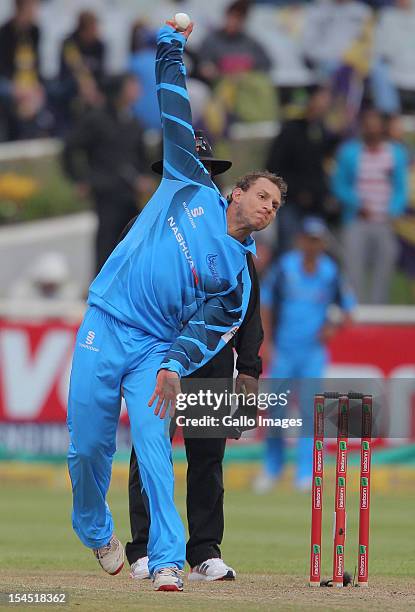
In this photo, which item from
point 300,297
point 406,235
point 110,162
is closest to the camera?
point 300,297

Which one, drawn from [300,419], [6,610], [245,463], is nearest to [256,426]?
[300,419]

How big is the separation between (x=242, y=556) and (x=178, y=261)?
3151 mm

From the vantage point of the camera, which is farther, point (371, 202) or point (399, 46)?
point (399, 46)

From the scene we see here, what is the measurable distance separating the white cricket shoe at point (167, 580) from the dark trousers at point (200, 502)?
2.97 ft

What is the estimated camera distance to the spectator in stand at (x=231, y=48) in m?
19.0

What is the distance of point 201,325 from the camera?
6.96m

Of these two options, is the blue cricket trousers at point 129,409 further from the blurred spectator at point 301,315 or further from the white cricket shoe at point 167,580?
the blurred spectator at point 301,315

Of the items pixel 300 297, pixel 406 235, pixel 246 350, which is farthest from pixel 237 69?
pixel 246 350

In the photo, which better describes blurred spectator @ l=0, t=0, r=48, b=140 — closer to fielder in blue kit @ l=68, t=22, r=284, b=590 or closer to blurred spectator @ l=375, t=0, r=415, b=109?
blurred spectator @ l=375, t=0, r=415, b=109

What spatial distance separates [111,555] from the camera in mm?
7477

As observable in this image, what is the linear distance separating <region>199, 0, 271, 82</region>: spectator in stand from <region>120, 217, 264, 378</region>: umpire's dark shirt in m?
11.3

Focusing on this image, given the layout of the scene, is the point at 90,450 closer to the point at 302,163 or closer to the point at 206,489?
the point at 206,489

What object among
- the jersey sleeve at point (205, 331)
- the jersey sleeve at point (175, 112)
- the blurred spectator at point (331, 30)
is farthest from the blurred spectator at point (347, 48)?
the jersey sleeve at point (205, 331)

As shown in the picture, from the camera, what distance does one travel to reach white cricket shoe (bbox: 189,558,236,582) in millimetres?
7738
